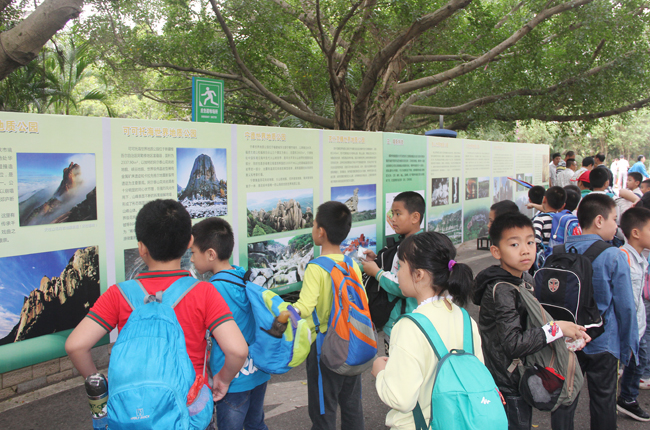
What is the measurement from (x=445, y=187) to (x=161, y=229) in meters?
5.66

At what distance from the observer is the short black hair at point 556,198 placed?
4688 mm

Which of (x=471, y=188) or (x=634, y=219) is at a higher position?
(x=471, y=188)

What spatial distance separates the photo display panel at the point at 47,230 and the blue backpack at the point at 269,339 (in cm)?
147

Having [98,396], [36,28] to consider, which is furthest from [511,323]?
[36,28]

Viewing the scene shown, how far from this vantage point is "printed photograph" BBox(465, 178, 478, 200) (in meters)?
7.51

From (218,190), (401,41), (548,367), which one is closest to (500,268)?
(548,367)

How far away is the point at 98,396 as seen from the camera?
5.57 ft

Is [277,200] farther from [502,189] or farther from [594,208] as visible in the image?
[502,189]

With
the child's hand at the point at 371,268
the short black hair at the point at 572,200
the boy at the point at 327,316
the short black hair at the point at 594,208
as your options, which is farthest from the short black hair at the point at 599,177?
the boy at the point at 327,316

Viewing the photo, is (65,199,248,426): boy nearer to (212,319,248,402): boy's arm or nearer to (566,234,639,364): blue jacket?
(212,319,248,402): boy's arm

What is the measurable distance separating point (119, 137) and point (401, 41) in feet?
14.5

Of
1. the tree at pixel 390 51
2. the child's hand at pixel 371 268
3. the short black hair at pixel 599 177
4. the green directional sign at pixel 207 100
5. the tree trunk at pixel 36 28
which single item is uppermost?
the tree at pixel 390 51

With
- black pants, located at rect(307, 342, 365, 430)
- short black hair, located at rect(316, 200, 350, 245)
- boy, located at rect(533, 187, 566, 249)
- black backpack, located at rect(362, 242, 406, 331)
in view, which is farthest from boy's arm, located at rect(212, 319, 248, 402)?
boy, located at rect(533, 187, 566, 249)

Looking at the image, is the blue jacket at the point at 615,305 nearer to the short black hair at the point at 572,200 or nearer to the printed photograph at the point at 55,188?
the short black hair at the point at 572,200
